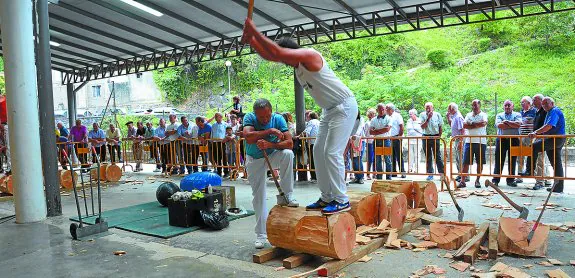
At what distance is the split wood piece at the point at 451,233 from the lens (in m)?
5.29

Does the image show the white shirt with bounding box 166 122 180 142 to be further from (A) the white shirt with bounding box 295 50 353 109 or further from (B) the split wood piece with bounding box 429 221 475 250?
(A) the white shirt with bounding box 295 50 353 109

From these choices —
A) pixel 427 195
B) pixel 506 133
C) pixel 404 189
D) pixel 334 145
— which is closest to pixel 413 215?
pixel 404 189

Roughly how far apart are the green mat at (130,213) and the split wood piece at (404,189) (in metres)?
3.84

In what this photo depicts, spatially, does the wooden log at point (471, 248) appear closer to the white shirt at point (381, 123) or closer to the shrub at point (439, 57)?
the white shirt at point (381, 123)

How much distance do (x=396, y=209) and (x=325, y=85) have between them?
97.2 inches

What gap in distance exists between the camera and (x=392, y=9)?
11.2m

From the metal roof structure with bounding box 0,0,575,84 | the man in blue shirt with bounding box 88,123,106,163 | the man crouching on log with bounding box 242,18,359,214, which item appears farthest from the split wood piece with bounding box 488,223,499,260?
the man in blue shirt with bounding box 88,123,106,163

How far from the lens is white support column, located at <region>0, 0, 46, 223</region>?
7.50 m

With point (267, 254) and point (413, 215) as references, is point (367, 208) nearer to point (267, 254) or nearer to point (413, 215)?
point (413, 215)

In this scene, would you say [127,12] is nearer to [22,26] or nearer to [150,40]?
[150,40]

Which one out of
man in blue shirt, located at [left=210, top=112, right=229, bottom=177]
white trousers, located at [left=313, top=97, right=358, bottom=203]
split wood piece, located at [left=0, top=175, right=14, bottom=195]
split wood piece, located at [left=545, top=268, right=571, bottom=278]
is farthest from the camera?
man in blue shirt, located at [left=210, top=112, right=229, bottom=177]

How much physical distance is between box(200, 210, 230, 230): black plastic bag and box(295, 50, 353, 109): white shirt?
3023 mm

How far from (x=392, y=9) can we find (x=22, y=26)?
820cm

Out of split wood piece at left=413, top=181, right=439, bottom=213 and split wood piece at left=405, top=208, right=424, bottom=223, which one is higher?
split wood piece at left=413, top=181, right=439, bottom=213
